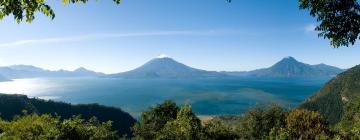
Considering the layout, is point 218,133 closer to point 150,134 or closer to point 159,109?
point 150,134

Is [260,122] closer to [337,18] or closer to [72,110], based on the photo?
[337,18]

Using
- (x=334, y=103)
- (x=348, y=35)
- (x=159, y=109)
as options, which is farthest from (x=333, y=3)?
(x=334, y=103)

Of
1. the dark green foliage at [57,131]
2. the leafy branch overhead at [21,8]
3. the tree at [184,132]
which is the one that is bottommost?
the tree at [184,132]

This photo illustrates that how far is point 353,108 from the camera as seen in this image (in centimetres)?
6319

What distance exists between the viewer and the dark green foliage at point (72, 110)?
5548 inches

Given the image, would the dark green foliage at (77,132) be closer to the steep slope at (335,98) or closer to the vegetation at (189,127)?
the vegetation at (189,127)

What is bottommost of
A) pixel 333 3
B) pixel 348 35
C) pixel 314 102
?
pixel 314 102

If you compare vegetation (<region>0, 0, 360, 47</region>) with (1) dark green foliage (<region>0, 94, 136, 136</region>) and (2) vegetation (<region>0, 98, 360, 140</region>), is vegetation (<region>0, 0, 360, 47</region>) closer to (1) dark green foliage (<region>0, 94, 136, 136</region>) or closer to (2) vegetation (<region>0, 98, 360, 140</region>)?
(2) vegetation (<region>0, 98, 360, 140</region>)

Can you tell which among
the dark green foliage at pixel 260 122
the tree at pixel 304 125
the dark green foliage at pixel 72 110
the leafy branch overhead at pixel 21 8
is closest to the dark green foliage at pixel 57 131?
the leafy branch overhead at pixel 21 8

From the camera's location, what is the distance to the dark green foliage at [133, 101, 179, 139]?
53.7 metres

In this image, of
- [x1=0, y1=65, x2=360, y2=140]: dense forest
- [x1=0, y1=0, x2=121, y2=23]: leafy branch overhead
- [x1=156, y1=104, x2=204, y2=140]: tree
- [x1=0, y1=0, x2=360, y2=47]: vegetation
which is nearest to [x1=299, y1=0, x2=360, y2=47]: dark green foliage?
[x1=0, y1=0, x2=360, y2=47]: vegetation

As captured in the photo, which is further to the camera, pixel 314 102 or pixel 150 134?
pixel 314 102

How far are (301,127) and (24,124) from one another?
33.7 meters

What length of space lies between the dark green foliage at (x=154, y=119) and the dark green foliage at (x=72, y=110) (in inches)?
3346
